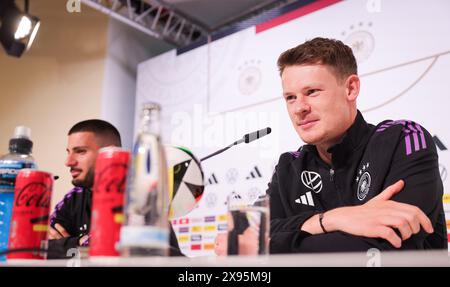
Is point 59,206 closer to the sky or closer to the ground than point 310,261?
closer to the sky

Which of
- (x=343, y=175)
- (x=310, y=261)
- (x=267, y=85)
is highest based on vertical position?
(x=267, y=85)

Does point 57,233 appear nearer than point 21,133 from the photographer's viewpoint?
No

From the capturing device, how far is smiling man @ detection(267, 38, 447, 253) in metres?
0.99

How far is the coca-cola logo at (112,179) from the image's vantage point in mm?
697

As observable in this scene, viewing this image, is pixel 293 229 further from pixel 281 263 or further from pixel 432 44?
pixel 432 44

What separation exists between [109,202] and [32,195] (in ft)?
0.66

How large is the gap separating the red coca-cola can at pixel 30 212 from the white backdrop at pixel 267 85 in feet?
3.83

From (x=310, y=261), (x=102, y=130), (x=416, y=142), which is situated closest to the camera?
(x=310, y=261)

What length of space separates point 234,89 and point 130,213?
199 centimetres

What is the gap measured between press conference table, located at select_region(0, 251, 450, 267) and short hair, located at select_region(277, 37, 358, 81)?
1.01 metres

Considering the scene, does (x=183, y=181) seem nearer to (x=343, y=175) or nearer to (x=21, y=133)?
(x=21, y=133)

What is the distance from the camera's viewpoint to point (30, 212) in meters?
0.81

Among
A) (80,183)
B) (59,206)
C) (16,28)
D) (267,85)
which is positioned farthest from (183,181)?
(16,28)

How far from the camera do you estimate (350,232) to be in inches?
39.3
